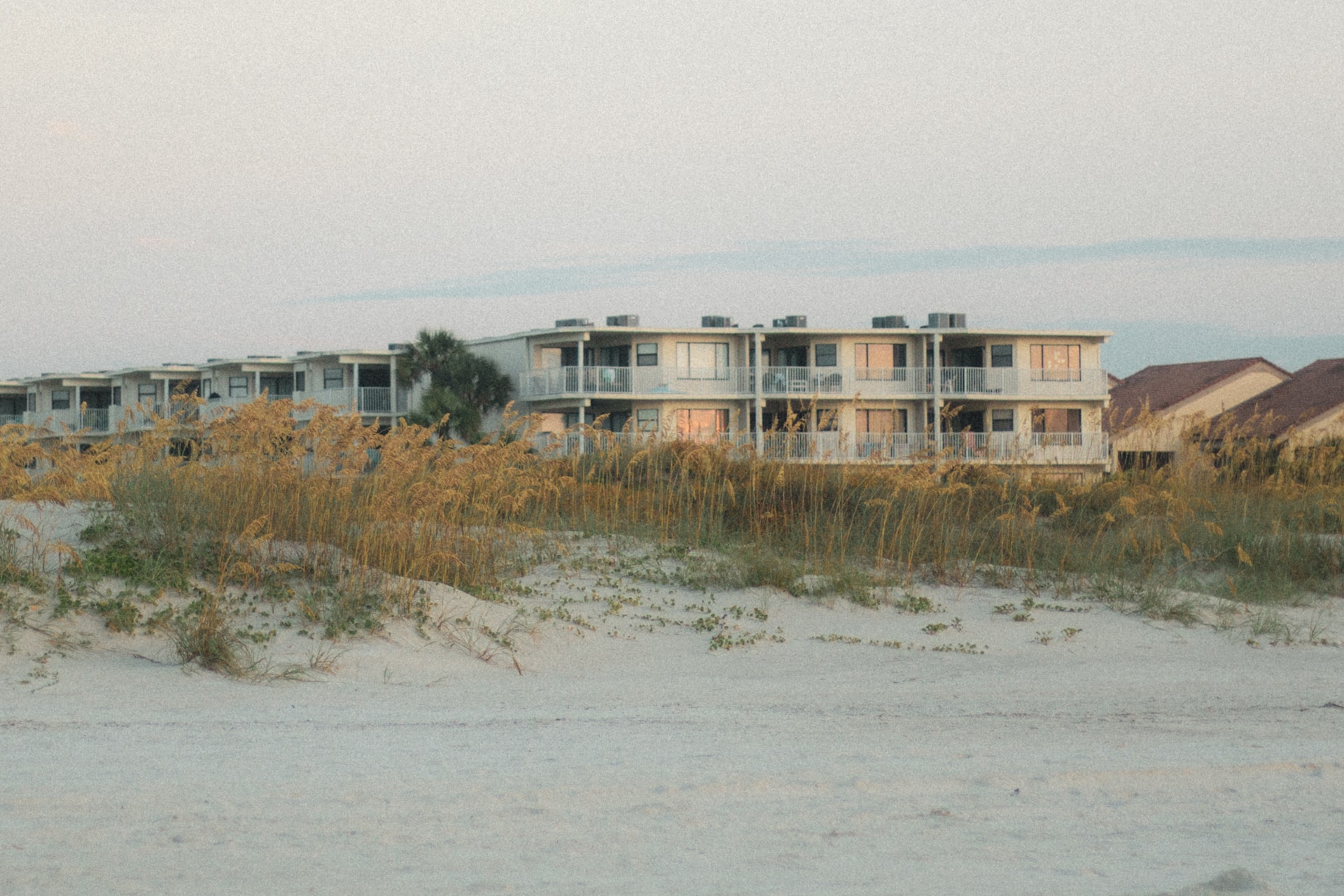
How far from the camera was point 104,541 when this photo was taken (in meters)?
10.3

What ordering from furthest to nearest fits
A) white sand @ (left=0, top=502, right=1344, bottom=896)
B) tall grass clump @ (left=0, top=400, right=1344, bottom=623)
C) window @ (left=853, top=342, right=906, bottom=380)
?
1. window @ (left=853, top=342, right=906, bottom=380)
2. tall grass clump @ (left=0, top=400, right=1344, bottom=623)
3. white sand @ (left=0, top=502, right=1344, bottom=896)

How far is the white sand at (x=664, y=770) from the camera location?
15.8 ft

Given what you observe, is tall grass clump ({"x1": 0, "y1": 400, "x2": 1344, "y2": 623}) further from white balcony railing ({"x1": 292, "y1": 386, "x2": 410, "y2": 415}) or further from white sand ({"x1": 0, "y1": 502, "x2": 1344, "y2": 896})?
white balcony railing ({"x1": 292, "y1": 386, "x2": 410, "y2": 415})

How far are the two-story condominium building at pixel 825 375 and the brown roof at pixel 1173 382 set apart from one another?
4.52 meters

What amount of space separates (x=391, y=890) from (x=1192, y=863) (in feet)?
9.62

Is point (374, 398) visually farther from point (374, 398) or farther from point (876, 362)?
point (876, 362)

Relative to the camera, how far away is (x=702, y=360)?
5862 cm

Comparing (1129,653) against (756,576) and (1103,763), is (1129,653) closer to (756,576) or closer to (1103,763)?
(756,576)

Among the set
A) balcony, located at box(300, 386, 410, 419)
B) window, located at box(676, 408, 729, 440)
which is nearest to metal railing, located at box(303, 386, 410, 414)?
balcony, located at box(300, 386, 410, 419)

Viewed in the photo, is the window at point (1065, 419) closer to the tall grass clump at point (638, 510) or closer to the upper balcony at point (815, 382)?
the upper balcony at point (815, 382)

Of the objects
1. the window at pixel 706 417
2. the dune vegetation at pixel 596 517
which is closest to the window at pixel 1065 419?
the window at pixel 706 417

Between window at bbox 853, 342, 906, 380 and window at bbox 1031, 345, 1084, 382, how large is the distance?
6218 millimetres

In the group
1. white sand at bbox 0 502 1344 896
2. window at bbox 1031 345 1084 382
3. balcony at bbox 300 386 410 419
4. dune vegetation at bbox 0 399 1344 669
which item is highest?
window at bbox 1031 345 1084 382

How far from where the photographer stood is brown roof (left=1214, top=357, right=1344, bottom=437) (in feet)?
185
